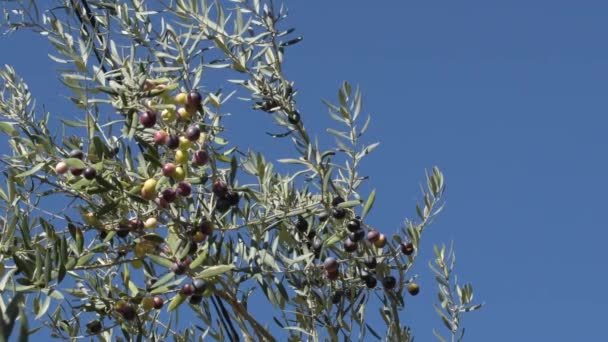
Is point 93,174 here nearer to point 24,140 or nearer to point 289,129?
point 24,140

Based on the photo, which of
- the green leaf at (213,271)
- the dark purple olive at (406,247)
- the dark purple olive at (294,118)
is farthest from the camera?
the dark purple olive at (406,247)

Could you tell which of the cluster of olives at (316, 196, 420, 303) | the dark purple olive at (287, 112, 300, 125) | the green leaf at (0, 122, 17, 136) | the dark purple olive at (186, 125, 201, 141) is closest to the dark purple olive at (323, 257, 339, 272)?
the cluster of olives at (316, 196, 420, 303)

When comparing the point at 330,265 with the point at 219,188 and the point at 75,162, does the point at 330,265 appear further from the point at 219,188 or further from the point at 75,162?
the point at 75,162

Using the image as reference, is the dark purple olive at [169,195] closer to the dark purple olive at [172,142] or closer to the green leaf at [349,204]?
the dark purple olive at [172,142]

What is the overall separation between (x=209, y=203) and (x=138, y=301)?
1.03 ft

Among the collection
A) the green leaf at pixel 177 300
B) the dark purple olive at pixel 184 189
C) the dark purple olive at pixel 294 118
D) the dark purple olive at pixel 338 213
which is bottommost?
the green leaf at pixel 177 300

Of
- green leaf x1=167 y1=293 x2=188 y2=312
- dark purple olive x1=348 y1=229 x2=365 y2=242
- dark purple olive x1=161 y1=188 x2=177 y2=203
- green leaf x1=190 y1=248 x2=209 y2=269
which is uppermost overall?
dark purple olive x1=348 y1=229 x2=365 y2=242

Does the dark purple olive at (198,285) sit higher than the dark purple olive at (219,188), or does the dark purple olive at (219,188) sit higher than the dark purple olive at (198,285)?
the dark purple olive at (219,188)

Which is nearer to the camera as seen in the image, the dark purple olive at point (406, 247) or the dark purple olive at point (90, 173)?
the dark purple olive at point (90, 173)

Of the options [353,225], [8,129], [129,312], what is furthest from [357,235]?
[8,129]

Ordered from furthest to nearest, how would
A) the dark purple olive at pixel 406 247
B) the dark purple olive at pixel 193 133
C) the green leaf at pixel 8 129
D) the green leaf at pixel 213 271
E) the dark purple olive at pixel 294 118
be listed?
1. the dark purple olive at pixel 406 247
2. the dark purple olive at pixel 294 118
3. the green leaf at pixel 8 129
4. the dark purple olive at pixel 193 133
5. the green leaf at pixel 213 271

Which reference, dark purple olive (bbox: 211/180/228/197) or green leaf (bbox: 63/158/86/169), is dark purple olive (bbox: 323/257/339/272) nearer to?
dark purple olive (bbox: 211/180/228/197)

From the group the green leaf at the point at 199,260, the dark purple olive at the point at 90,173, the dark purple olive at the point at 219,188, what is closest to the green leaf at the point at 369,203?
the dark purple olive at the point at 219,188

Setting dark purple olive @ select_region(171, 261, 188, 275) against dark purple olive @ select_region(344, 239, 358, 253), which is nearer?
dark purple olive @ select_region(171, 261, 188, 275)
